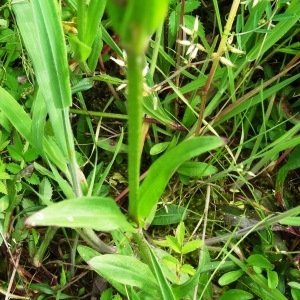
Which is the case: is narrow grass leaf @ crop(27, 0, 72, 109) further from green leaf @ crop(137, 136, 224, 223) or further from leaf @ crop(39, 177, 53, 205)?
leaf @ crop(39, 177, 53, 205)

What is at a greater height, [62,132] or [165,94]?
[62,132]

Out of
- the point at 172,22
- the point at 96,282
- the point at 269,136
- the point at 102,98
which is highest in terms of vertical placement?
the point at 172,22

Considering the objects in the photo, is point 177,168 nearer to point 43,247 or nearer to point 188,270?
point 188,270

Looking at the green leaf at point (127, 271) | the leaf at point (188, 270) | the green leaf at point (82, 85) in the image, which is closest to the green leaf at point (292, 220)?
the leaf at point (188, 270)

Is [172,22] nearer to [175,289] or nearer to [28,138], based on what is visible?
[28,138]

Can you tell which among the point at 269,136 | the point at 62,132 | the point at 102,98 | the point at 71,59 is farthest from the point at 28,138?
the point at 269,136

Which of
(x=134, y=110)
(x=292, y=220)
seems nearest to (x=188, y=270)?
(x=292, y=220)

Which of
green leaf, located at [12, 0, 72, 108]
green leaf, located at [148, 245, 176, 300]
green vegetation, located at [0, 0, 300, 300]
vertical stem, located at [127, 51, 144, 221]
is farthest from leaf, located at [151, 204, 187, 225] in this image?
vertical stem, located at [127, 51, 144, 221]
